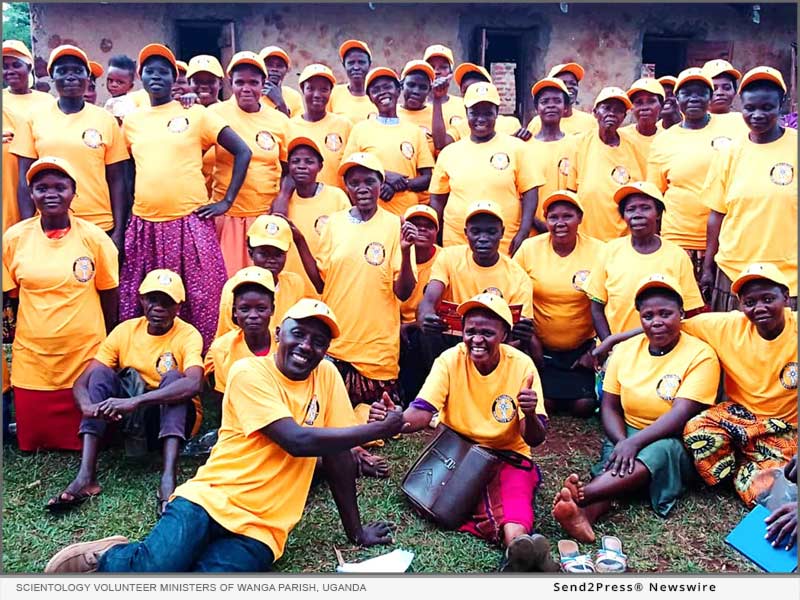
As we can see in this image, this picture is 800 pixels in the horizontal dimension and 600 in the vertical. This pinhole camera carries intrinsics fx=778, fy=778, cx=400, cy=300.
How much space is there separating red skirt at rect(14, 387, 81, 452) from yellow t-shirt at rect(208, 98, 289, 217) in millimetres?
1618

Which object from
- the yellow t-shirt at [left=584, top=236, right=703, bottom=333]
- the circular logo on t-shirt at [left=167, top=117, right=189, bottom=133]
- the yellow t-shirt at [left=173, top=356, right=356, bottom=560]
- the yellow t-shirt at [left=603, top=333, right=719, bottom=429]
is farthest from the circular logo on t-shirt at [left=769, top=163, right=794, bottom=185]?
the circular logo on t-shirt at [left=167, top=117, right=189, bottom=133]

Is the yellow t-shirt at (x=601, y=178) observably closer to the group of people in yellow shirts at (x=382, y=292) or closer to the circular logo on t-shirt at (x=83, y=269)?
the group of people in yellow shirts at (x=382, y=292)

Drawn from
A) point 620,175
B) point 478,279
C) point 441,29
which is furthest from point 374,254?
point 441,29

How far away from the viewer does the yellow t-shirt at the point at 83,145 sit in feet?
15.6

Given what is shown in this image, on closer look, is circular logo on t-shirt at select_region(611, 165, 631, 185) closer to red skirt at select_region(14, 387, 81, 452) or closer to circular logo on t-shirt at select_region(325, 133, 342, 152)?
circular logo on t-shirt at select_region(325, 133, 342, 152)

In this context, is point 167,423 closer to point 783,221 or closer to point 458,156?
point 458,156

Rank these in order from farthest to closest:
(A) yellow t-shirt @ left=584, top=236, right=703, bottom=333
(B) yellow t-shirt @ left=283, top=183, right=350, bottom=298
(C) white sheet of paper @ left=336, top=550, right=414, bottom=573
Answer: (B) yellow t-shirt @ left=283, top=183, right=350, bottom=298 → (A) yellow t-shirt @ left=584, top=236, right=703, bottom=333 → (C) white sheet of paper @ left=336, top=550, right=414, bottom=573

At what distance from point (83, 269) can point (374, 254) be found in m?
1.70

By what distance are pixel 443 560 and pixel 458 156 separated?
114 inches

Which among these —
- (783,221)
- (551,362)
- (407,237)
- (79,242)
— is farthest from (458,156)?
(79,242)

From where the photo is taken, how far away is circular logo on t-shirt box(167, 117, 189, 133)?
4820 mm

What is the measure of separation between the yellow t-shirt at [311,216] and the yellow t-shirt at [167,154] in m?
0.65

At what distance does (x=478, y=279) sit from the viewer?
484cm

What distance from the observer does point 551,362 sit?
5188 mm
